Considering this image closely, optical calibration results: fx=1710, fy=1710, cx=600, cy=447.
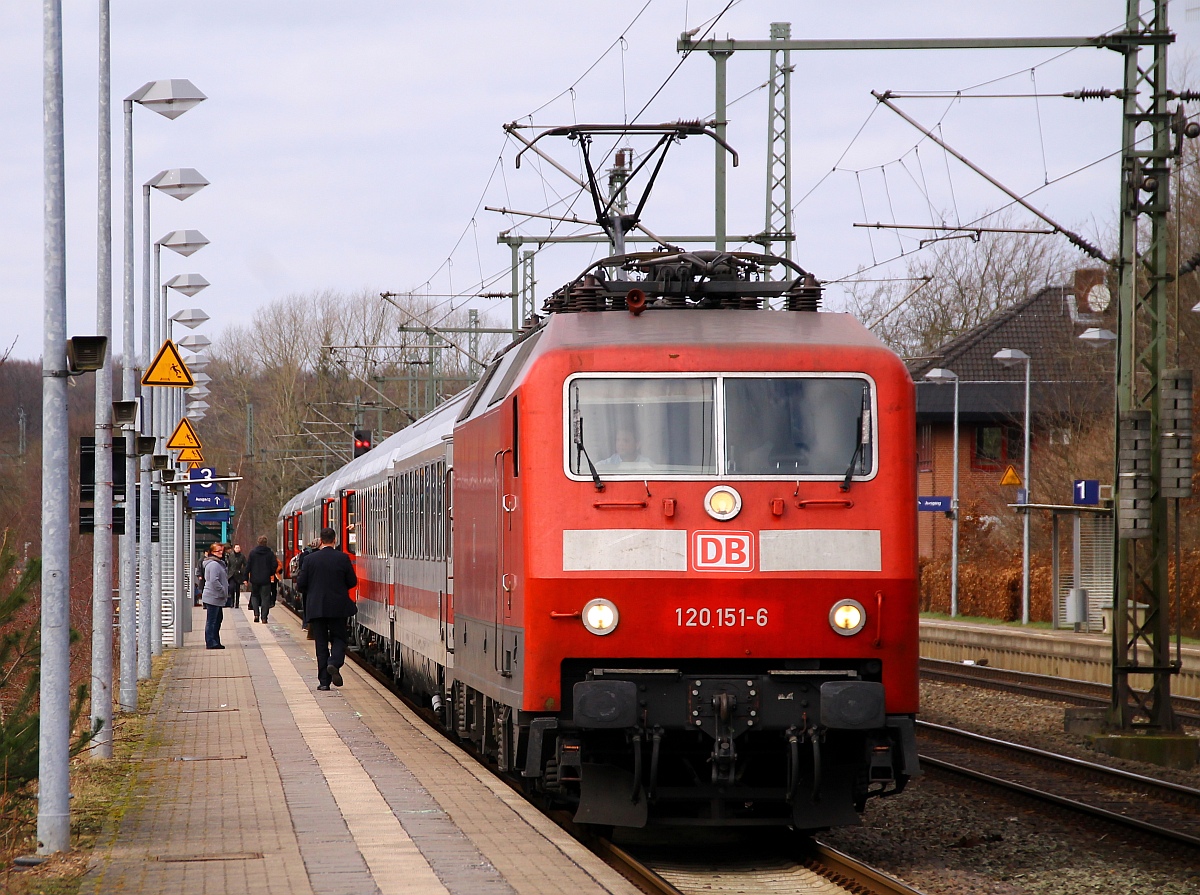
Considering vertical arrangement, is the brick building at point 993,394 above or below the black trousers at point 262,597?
above

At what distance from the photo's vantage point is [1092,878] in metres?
9.74

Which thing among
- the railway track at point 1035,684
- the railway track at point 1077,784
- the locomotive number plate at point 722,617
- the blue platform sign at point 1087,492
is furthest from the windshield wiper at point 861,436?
the blue platform sign at point 1087,492

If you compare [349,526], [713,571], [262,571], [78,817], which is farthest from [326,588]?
[262,571]

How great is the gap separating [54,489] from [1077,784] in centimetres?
884

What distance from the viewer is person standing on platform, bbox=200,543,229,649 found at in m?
27.6

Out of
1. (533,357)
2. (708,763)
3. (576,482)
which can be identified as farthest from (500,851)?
(533,357)

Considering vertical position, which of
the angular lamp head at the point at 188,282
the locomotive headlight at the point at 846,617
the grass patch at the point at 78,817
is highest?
the angular lamp head at the point at 188,282

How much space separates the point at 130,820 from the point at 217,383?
66.9 meters

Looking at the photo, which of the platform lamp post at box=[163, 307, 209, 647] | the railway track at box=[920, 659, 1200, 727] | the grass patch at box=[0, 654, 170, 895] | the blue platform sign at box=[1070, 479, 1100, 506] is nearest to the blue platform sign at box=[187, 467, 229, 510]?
the platform lamp post at box=[163, 307, 209, 647]

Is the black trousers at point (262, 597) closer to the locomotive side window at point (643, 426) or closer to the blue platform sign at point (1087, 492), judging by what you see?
the blue platform sign at point (1087, 492)

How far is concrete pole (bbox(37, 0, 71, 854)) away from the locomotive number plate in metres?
3.25

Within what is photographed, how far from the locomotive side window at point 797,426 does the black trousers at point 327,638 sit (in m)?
10.1

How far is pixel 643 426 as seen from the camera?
30.8ft

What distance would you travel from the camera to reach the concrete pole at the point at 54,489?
28.9 feet
